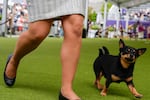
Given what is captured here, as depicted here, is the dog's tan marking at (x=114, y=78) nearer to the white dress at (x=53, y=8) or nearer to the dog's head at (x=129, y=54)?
the dog's head at (x=129, y=54)

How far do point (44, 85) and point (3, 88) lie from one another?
1.78 ft

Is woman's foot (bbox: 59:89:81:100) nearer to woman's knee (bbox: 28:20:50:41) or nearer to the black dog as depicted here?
woman's knee (bbox: 28:20:50:41)

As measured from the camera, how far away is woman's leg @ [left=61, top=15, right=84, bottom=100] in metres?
3.32

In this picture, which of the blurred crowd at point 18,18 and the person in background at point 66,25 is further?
the blurred crowd at point 18,18

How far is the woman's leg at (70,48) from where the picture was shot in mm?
3316

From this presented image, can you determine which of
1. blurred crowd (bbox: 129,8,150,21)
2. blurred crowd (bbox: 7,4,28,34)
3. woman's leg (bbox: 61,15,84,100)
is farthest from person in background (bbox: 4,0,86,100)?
blurred crowd (bbox: 129,8,150,21)

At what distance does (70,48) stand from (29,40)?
512mm

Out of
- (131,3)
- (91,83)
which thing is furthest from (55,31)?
(91,83)

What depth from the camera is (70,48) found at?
3344 mm

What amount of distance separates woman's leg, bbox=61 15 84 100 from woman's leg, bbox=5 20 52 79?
23 cm

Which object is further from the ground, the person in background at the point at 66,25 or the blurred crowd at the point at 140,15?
the blurred crowd at the point at 140,15

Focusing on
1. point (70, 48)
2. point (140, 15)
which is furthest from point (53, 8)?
point (140, 15)

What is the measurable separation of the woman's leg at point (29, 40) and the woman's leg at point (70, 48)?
9.1 inches

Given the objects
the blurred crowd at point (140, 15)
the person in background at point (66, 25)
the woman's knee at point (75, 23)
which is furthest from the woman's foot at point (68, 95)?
the blurred crowd at point (140, 15)
